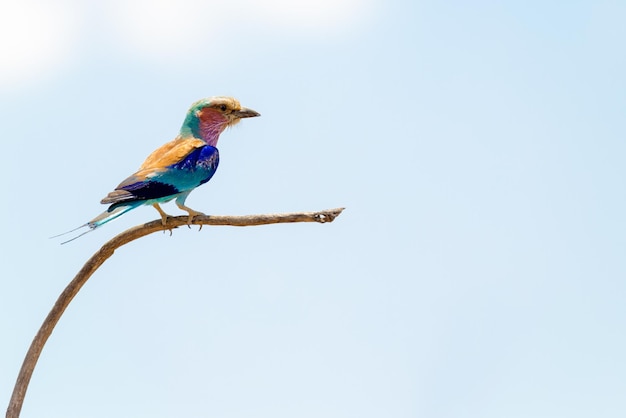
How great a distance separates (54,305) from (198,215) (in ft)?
4.16

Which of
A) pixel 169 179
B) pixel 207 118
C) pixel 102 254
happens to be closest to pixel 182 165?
pixel 169 179

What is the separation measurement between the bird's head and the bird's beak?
0.24 feet

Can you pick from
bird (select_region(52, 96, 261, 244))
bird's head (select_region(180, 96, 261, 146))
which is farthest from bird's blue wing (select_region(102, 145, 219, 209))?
bird's head (select_region(180, 96, 261, 146))

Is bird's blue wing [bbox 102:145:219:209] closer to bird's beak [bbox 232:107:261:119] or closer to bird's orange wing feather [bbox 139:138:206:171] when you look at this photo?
bird's orange wing feather [bbox 139:138:206:171]

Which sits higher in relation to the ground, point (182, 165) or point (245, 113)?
point (245, 113)

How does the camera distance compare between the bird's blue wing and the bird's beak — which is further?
the bird's beak

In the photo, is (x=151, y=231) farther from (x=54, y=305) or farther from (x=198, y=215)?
(x=54, y=305)

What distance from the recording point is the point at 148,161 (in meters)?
7.44

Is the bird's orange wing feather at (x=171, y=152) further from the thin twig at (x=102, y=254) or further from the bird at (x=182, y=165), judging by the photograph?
the thin twig at (x=102, y=254)

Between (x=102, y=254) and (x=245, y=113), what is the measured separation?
172 centimetres

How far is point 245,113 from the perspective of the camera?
25.6 ft

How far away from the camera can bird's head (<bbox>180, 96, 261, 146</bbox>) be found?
301 inches

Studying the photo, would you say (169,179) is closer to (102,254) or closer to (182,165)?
(182,165)

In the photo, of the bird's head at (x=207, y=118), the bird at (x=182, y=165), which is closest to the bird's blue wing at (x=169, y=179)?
the bird at (x=182, y=165)
